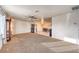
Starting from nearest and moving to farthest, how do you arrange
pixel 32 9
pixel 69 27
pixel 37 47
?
pixel 32 9, pixel 37 47, pixel 69 27

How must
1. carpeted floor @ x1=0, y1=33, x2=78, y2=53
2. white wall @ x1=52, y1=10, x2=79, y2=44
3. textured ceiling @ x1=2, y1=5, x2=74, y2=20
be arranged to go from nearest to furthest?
1. textured ceiling @ x1=2, y1=5, x2=74, y2=20
2. carpeted floor @ x1=0, y1=33, x2=78, y2=53
3. white wall @ x1=52, y1=10, x2=79, y2=44

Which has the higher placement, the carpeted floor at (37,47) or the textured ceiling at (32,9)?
the textured ceiling at (32,9)

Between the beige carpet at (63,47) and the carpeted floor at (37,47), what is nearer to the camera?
the carpeted floor at (37,47)

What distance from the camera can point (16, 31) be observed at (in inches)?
420

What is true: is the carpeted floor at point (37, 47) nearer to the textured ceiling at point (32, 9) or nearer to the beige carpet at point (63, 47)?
the beige carpet at point (63, 47)

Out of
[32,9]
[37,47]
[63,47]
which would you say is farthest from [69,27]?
[32,9]

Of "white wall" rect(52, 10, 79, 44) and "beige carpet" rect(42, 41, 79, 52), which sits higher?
"white wall" rect(52, 10, 79, 44)

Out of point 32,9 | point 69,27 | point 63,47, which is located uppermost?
point 32,9

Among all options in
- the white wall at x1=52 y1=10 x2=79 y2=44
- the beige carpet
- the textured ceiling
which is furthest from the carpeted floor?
the textured ceiling

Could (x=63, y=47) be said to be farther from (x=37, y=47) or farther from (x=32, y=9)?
(x=32, y=9)

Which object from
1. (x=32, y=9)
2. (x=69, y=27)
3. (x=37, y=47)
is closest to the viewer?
(x=32, y=9)

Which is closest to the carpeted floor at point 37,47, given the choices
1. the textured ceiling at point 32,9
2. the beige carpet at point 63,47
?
the beige carpet at point 63,47

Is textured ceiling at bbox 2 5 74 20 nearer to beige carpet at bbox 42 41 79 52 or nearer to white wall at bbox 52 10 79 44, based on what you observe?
white wall at bbox 52 10 79 44

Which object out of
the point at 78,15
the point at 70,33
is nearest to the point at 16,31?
the point at 70,33
